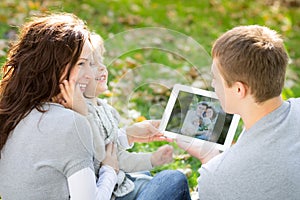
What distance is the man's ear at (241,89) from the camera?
1.78 m

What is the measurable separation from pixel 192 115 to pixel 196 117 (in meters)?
0.02

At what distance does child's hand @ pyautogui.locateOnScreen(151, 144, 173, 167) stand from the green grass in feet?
0.15

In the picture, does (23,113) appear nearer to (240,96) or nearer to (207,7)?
(240,96)

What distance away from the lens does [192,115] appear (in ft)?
6.17

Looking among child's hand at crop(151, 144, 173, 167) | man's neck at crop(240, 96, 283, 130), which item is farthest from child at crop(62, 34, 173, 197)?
man's neck at crop(240, 96, 283, 130)

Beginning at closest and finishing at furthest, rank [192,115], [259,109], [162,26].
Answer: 1. [259,109]
2. [192,115]
3. [162,26]

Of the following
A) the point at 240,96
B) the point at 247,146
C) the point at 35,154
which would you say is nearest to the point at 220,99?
the point at 240,96

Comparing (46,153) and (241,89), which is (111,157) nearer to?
(46,153)

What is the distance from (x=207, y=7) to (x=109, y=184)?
134 inches

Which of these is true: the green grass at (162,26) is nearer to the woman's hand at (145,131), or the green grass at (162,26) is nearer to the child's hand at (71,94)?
the woman's hand at (145,131)

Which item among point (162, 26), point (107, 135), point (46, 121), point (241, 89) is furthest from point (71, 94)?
point (162, 26)

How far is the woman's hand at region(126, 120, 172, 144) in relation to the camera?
Result: 1907 millimetres

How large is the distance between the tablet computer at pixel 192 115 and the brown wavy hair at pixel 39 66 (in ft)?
1.20

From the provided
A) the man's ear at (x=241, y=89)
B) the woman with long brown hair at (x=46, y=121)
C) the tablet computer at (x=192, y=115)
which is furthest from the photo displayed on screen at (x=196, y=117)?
the woman with long brown hair at (x=46, y=121)
